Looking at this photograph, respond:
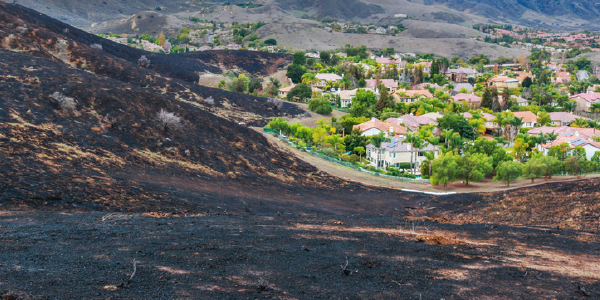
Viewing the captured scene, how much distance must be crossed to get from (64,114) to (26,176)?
42.8ft

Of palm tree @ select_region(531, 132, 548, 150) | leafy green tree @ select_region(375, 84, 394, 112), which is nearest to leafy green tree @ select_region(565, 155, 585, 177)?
palm tree @ select_region(531, 132, 548, 150)

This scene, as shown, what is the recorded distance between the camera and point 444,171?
4178 cm

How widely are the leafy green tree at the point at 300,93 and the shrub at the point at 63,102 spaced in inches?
2458

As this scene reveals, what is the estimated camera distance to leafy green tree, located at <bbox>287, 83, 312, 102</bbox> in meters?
93.1

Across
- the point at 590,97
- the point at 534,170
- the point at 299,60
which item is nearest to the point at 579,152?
the point at 534,170

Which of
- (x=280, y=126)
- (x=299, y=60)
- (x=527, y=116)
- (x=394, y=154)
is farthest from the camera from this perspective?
(x=299, y=60)

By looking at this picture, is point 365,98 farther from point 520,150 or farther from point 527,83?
point 527,83

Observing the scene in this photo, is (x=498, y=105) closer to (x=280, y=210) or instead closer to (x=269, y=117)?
(x=269, y=117)

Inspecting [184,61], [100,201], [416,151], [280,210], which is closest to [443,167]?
[416,151]

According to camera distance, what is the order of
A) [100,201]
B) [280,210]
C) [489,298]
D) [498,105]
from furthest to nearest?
[498,105] → [280,210] → [100,201] → [489,298]

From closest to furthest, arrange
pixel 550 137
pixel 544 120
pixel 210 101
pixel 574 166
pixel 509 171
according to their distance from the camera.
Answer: pixel 509 171 → pixel 574 166 → pixel 550 137 → pixel 210 101 → pixel 544 120

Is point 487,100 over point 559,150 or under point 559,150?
over

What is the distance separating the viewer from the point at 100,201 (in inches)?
773

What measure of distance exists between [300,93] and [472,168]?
5426 centimetres
